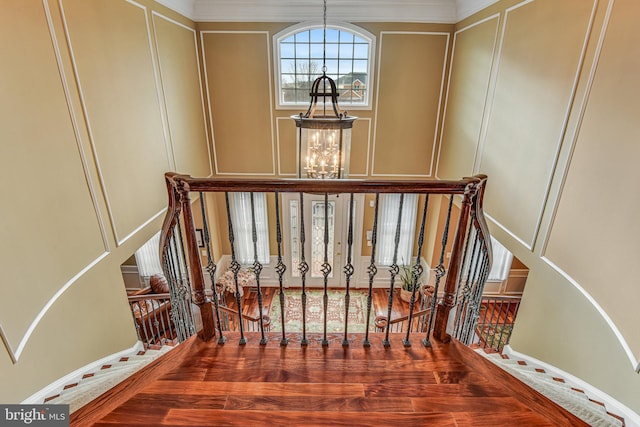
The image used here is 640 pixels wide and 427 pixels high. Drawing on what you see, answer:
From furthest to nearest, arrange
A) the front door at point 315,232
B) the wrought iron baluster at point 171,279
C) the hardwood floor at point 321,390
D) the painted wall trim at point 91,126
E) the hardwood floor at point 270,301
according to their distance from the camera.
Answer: the front door at point 315,232 < the hardwood floor at point 270,301 < the painted wall trim at point 91,126 < the wrought iron baluster at point 171,279 < the hardwood floor at point 321,390

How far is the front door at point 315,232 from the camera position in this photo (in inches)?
237

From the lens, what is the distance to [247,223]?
21.0 feet

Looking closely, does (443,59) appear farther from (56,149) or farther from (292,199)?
(56,149)

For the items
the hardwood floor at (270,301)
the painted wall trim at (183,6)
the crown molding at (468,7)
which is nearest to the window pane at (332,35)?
the crown molding at (468,7)

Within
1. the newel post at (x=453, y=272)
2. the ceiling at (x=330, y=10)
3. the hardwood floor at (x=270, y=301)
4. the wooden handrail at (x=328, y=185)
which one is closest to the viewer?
the wooden handrail at (x=328, y=185)

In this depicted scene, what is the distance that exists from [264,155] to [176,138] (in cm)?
159

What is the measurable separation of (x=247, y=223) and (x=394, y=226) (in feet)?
9.47

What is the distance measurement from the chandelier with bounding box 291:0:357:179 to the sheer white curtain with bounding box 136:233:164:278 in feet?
16.5

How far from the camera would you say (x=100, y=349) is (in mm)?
2797

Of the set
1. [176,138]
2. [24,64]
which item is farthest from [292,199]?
[24,64]

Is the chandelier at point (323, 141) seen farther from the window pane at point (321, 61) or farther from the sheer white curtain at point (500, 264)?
the sheer white curtain at point (500, 264)

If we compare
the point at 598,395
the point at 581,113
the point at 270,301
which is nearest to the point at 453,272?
the point at 598,395

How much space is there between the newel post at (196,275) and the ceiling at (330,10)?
4.39 m

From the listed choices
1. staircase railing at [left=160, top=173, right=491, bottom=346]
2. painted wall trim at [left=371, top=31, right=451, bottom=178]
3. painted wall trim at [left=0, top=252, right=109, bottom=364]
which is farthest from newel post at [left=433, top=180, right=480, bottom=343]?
painted wall trim at [left=371, top=31, right=451, bottom=178]
